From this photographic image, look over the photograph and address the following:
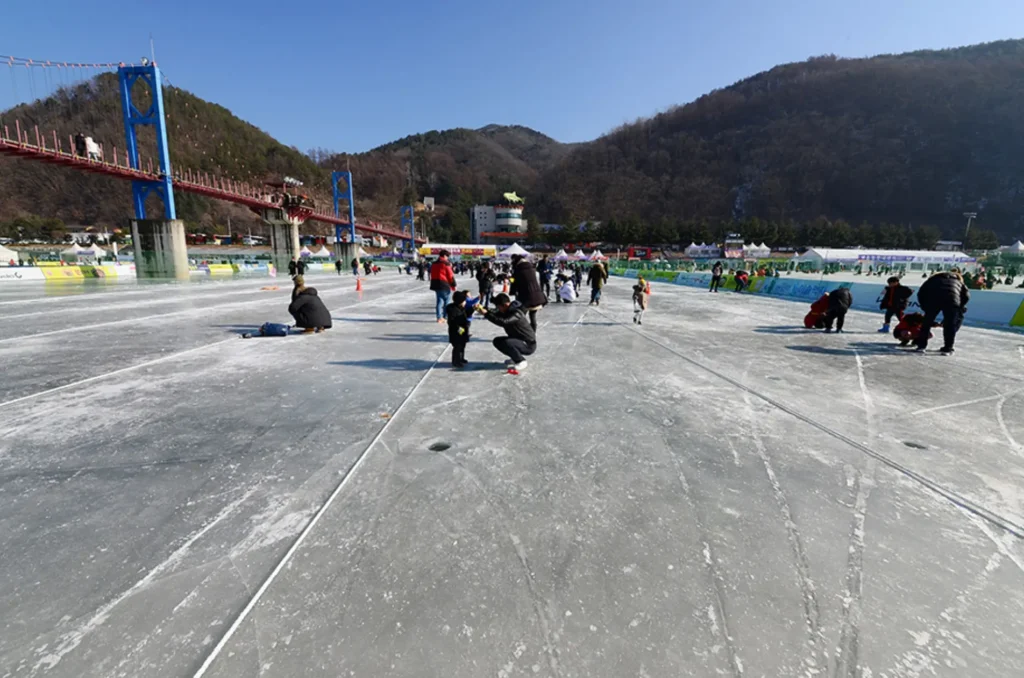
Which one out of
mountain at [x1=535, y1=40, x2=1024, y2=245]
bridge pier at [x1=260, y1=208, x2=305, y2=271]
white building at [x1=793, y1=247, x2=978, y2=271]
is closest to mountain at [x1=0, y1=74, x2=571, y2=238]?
mountain at [x1=535, y1=40, x2=1024, y2=245]

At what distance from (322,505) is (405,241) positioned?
130m

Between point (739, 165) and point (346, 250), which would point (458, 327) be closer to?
point (346, 250)

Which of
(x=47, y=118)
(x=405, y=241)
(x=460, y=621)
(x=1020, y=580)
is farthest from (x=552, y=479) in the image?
(x=47, y=118)

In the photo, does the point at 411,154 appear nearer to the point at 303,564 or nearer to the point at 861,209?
the point at 861,209

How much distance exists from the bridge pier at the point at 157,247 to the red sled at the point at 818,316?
101ft

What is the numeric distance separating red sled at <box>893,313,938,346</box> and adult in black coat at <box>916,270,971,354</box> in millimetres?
138

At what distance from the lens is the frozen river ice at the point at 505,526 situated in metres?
1.81

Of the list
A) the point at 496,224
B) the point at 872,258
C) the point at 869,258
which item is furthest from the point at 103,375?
the point at 496,224

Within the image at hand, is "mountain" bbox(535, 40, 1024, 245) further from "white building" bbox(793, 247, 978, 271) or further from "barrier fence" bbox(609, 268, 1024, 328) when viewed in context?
"barrier fence" bbox(609, 268, 1024, 328)

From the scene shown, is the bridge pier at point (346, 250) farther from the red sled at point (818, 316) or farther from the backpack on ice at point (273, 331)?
the red sled at point (818, 316)

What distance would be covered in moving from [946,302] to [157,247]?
114 ft

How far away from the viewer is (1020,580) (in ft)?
7.36

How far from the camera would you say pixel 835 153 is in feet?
484

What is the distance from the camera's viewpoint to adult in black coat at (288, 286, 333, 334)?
8836mm
